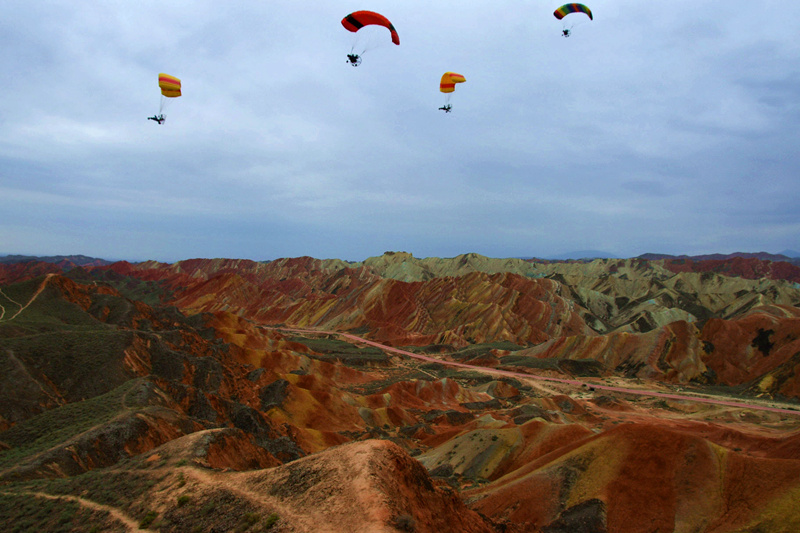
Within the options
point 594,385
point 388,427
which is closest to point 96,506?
point 388,427

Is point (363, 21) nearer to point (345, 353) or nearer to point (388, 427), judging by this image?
point (388, 427)

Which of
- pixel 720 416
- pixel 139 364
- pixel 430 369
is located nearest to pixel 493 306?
pixel 430 369

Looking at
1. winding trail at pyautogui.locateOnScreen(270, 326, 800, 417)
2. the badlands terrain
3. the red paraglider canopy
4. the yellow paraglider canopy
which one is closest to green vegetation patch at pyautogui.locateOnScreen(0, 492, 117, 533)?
the badlands terrain

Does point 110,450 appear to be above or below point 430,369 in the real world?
above

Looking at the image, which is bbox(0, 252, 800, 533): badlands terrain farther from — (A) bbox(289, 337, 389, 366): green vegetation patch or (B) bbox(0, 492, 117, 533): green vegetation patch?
(A) bbox(289, 337, 389, 366): green vegetation patch

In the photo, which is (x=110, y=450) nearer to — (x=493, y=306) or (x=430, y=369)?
(x=430, y=369)

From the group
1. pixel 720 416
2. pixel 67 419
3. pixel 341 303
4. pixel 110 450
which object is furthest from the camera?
pixel 341 303
